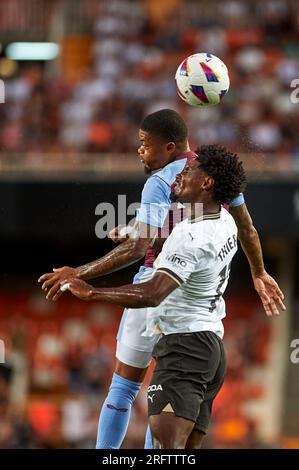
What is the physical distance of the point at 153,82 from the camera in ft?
64.6

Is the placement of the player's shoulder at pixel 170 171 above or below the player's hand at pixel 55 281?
above

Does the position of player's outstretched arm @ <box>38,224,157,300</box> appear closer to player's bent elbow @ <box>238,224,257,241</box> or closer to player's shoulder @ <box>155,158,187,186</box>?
player's shoulder @ <box>155,158,187,186</box>

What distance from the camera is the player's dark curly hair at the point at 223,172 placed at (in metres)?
7.07

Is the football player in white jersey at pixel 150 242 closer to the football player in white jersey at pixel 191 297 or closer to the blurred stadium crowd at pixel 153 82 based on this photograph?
the football player in white jersey at pixel 191 297

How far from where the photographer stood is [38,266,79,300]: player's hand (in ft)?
23.1

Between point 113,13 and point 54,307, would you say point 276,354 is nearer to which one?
point 54,307

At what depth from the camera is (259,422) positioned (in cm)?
1878

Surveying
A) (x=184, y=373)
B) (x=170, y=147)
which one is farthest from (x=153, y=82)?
(x=184, y=373)

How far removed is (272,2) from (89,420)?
10291mm

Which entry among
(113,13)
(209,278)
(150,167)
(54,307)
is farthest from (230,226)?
(113,13)

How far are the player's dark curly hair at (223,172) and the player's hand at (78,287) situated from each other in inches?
Result: 39.3

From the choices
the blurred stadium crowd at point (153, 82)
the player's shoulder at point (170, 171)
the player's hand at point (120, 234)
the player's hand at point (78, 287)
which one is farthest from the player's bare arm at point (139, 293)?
the blurred stadium crowd at point (153, 82)

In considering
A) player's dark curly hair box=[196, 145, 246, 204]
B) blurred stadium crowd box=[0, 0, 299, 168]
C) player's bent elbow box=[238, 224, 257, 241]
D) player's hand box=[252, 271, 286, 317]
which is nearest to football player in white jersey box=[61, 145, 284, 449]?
player's dark curly hair box=[196, 145, 246, 204]

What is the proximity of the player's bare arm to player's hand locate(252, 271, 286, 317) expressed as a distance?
1285mm
